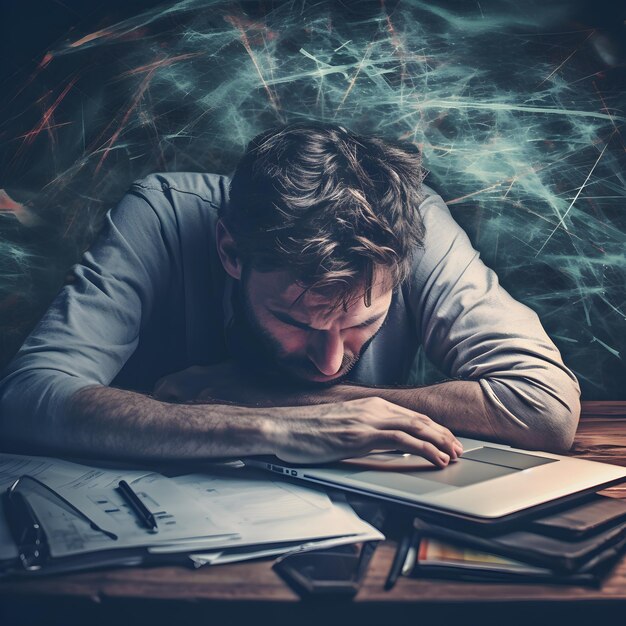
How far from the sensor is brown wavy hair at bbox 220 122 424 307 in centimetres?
137

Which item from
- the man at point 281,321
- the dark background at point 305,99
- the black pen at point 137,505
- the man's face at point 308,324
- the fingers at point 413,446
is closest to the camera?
the black pen at point 137,505

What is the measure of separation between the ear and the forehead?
0.19ft

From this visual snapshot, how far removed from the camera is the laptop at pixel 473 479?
0.84m

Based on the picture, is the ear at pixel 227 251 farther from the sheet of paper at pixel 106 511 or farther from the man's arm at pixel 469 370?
the sheet of paper at pixel 106 511

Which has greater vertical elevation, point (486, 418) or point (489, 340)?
point (489, 340)

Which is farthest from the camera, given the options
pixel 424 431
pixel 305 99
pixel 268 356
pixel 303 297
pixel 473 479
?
pixel 305 99

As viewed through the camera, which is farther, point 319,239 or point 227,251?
point 227,251

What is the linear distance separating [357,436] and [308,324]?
15.8 inches

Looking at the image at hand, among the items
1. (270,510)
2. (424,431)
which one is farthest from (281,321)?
(270,510)

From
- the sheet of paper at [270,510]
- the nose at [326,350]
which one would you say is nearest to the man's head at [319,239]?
the nose at [326,350]

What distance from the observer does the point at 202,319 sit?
157 cm

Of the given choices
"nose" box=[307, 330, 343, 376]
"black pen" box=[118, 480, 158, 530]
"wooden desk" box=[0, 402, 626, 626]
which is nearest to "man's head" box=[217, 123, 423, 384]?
"nose" box=[307, 330, 343, 376]

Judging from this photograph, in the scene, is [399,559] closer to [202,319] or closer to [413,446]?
[413,446]

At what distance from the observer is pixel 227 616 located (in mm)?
721
